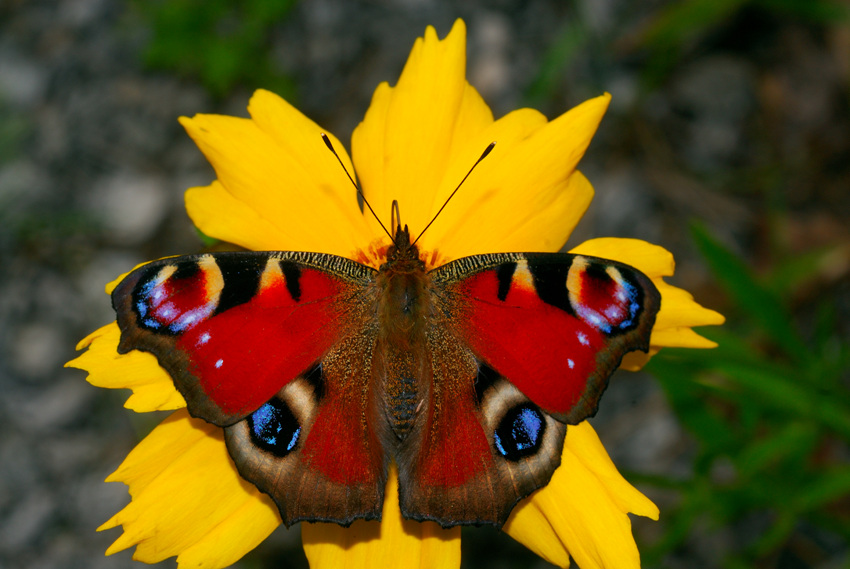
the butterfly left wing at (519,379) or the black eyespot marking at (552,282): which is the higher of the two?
the black eyespot marking at (552,282)

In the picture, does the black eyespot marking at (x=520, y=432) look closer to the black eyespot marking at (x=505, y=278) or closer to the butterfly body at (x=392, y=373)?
the butterfly body at (x=392, y=373)

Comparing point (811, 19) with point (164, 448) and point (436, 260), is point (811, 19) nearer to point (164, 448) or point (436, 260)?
point (436, 260)

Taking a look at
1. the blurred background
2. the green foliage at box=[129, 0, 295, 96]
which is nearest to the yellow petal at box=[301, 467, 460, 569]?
the blurred background

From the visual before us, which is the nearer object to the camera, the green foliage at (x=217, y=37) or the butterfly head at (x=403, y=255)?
the butterfly head at (x=403, y=255)

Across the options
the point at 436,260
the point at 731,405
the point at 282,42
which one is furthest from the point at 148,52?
the point at 731,405

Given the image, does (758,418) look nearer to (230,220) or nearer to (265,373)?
(265,373)

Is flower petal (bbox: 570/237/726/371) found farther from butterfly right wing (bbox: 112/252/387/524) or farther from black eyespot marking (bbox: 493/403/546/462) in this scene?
butterfly right wing (bbox: 112/252/387/524)

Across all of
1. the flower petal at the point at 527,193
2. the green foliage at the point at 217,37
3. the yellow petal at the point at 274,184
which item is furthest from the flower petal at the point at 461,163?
the green foliage at the point at 217,37

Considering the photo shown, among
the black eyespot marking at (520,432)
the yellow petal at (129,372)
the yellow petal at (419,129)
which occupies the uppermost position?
the yellow petal at (419,129)

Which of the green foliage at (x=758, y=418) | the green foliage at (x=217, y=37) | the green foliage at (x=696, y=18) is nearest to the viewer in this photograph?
the green foliage at (x=758, y=418)
